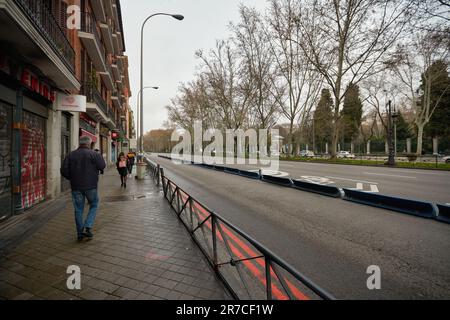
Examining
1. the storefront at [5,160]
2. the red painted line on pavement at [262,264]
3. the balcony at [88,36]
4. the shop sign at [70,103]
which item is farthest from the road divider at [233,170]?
the storefront at [5,160]

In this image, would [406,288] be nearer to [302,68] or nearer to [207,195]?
[207,195]

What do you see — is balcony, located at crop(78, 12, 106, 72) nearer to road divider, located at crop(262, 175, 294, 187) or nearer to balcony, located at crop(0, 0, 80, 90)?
balcony, located at crop(0, 0, 80, 90)

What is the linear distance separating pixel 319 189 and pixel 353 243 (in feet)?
15.8

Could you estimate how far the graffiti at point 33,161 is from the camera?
20.5 ft

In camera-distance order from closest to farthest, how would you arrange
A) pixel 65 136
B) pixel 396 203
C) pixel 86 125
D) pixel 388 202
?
pixel 396 203 < pixel 388 202 < pixel 65 136 < pixel 86 125

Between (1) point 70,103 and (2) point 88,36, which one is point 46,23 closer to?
(1) point 70,103

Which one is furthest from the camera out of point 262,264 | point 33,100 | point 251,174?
point 251,174

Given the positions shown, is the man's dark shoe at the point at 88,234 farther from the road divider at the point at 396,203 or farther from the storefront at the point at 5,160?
the road divider at the point at 396,203

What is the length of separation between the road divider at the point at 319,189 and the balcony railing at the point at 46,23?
9186 millimetres

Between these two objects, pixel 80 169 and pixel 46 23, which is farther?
pixel 46 23

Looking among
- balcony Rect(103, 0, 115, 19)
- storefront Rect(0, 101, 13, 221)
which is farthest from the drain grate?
balcony Rect(103, 0, 115, 19)

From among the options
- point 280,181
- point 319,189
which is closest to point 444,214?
point 319,189

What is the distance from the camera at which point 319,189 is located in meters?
8.78
